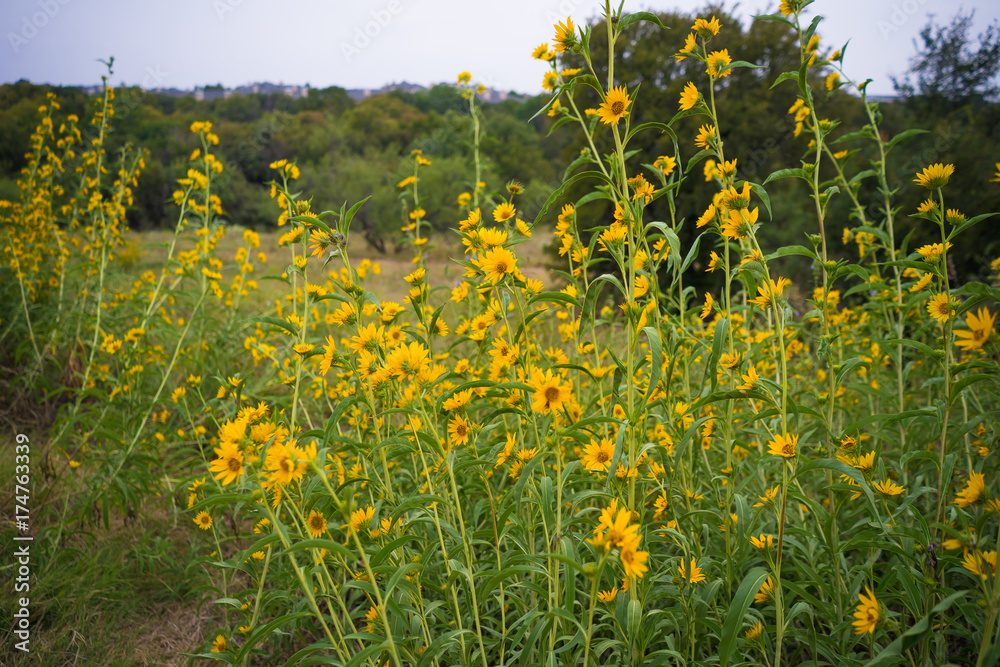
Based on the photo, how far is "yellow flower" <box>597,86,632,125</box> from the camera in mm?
1133

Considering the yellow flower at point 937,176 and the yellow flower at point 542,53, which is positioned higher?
the yellow flower at point 542,53

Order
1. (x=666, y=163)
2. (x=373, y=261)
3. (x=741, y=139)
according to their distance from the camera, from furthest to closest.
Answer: (x=373, y=261)
(x=741, y=139)
(x=666, y=163)

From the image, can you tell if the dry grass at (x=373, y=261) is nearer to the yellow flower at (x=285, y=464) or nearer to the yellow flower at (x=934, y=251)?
the yellow flower at (x=934, y=251)

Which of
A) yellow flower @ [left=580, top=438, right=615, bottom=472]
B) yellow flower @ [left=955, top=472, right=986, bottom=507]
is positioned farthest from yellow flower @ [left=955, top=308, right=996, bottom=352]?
yellow flower @ [left=580, top=438, right=615, bottom=472]

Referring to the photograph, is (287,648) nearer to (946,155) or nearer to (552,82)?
(552,82)

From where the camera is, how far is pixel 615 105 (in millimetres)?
1144

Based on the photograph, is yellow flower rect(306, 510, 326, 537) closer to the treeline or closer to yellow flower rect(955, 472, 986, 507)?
the treeline

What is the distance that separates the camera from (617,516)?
0.89 meters

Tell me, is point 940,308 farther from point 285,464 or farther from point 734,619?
point 285,464

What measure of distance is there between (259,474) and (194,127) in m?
2.81

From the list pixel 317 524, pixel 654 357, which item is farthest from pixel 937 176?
pixel 317 524

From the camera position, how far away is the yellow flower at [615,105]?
1.13m

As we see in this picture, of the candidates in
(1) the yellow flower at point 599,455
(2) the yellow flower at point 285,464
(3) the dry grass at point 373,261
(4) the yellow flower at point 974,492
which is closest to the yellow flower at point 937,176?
(4) the yellow flower at point 974,492

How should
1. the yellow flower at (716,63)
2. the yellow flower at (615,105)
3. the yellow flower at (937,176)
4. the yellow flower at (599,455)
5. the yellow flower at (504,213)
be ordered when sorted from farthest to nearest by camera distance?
the yellow flower at (504,213) → the yellow flower at (716,63) → the yellow flower at (937,176) → the yellow flower at (599,455) → the yellow flower at (615,105)
